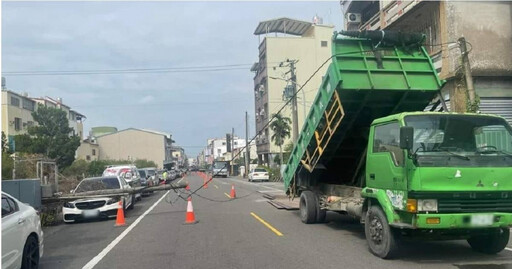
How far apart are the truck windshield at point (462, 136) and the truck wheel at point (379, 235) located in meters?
1.39

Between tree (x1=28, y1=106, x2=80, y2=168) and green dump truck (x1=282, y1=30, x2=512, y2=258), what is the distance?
39.1 m

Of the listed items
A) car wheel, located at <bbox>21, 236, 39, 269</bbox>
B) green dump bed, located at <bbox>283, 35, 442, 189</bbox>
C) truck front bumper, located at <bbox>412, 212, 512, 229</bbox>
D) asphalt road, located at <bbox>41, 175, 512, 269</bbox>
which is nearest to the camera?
car wheel, located at <bbox>21, 236, 39, 269</bbox>

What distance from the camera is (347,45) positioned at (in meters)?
10.6

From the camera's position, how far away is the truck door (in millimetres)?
8229

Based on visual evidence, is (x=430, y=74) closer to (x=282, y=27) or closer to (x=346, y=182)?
(x=346, y=182)

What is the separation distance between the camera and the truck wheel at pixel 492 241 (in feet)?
28.0

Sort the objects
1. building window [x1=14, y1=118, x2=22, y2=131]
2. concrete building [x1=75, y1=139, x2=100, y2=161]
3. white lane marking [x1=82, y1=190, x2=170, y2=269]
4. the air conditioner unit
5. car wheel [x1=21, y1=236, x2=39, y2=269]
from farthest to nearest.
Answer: concrete building [x1=75, y1=139, x2=100, y2=161] → building window [x1=14, y1=118, x2=22, y2=131] → the air conditioner unit → white lane marking [x1=82, y1=190, x2=170, y2=269] → car wheel [x1=21, y1=236, x2=39, y2=269]

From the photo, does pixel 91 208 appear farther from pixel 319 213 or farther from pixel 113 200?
pixel 319 213

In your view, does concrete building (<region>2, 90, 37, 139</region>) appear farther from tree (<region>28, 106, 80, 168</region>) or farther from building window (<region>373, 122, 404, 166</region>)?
building window (<region>373, 122, 404, 166</region>)

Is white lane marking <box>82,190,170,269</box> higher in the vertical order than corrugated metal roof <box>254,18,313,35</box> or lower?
lower

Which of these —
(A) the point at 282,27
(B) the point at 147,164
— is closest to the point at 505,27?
(A) the point at 282,27

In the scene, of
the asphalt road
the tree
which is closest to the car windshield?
the asphalt road

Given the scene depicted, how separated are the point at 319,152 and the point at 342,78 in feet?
8.34

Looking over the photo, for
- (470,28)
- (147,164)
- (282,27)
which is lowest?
(147,164)
